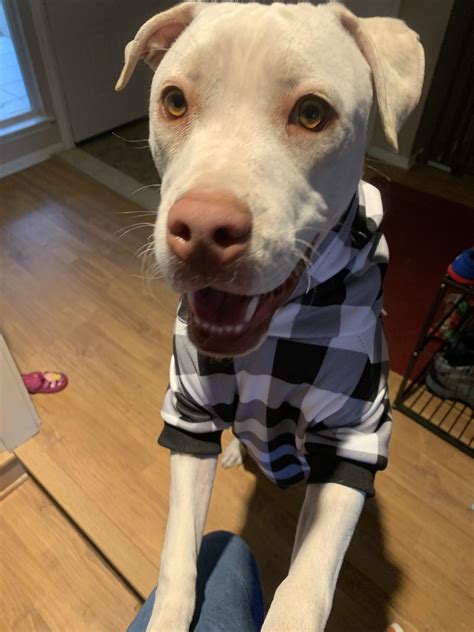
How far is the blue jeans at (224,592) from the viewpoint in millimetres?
809

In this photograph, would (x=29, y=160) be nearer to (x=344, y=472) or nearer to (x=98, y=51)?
(x=98, y=51)

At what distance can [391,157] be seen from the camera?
282 cm

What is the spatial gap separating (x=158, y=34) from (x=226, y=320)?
0.46 metres

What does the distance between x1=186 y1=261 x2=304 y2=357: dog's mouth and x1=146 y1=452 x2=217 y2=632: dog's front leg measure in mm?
310


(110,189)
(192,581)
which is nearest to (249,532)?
(192,581)

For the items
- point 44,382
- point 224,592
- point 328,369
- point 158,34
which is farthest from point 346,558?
point 158,34

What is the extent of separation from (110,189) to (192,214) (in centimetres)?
216

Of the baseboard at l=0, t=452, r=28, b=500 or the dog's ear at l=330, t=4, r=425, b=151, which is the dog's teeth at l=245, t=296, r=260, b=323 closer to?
the dog's ear at l=330, t=4, r=425, b=151

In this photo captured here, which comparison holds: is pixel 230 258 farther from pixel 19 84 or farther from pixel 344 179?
pixel 19 84

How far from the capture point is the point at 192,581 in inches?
30.4

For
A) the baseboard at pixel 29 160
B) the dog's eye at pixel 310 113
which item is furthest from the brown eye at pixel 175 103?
the baseboard at pixel 29 160

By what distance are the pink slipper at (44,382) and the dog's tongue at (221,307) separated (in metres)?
1.15

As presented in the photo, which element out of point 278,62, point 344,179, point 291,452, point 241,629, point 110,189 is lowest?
point 110,189

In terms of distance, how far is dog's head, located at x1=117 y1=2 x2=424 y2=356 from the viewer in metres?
0.53
